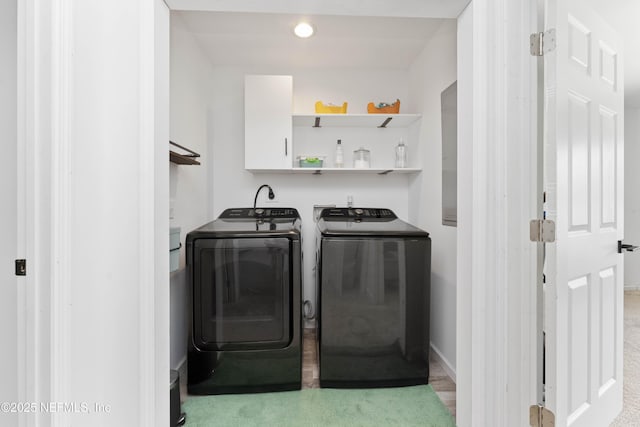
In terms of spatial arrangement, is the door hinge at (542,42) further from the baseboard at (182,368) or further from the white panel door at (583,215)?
the baseboard at (182,368)

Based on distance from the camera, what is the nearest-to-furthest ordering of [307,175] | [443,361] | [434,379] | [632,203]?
[434,379] < [443,361] < [307,175] < [632,203]

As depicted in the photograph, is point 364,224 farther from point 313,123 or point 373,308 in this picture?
point 313,123

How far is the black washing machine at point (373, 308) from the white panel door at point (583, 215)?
77 centimetres

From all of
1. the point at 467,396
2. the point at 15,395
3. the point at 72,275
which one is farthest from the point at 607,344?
the point at 15,395

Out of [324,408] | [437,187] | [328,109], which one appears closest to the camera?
[324,408]

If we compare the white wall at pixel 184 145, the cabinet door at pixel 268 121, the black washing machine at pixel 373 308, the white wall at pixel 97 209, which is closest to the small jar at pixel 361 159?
the cabinet door at pixel 268 121

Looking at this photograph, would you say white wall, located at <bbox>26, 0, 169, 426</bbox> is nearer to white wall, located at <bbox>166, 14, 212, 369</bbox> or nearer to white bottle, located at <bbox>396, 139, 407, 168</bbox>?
white wall, located at <bbox>166, 14, 212, 369</bbox>

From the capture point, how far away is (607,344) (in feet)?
4.69

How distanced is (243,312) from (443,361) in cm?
144

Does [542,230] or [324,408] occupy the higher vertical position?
[542,230]

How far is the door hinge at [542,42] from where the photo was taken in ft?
3.74

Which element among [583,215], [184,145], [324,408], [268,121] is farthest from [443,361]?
[184,145]

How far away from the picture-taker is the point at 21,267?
0.90 meters

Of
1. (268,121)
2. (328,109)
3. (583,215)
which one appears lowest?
(583,215)
